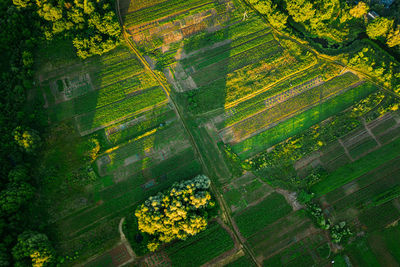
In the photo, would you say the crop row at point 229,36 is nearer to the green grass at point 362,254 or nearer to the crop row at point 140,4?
the crop row at point 140,4

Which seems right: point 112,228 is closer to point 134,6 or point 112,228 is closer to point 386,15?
point 134,6

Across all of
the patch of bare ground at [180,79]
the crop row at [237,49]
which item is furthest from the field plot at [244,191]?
the crop row at [237,49]

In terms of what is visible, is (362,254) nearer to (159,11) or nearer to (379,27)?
(379,27)

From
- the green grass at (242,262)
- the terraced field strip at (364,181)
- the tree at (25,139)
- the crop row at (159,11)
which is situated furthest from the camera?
the crop row at (159,11)

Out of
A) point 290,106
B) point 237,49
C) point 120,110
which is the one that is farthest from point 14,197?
point 290,106

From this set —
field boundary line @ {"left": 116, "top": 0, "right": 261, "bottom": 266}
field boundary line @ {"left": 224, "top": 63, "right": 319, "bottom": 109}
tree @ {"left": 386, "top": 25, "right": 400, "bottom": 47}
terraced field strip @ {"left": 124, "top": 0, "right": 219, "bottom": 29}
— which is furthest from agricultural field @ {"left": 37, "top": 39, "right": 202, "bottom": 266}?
tree @ {"left": 386, "top": 25, "right": 400, "bottom": 47}

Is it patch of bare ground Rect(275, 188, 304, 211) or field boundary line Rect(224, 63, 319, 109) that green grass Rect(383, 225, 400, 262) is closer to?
patch of bare ground Rect(275, 188, 304, 211)
